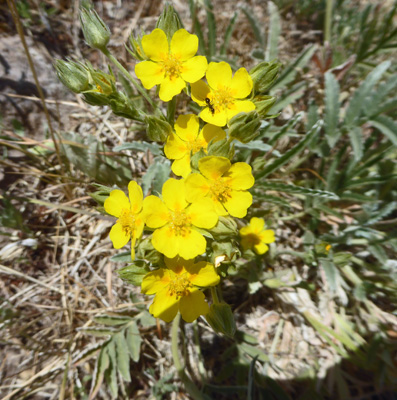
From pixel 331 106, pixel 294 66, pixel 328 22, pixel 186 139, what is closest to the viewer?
pixel 186 139

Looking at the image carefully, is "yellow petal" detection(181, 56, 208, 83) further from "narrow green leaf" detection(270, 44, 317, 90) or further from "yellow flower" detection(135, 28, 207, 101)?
"narrow green leaf" detection(270, 44, 317, 90)

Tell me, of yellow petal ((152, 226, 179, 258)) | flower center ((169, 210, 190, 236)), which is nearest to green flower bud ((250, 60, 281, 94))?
flower center ((169, 210, 190, 236))

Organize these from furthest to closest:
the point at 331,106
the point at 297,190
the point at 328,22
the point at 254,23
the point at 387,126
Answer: the point at 328,22 < the point at 254,23 < the point at 331,106 < the point at 387,126 < the point at 297,190

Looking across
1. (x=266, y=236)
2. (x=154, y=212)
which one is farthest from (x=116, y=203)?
(x=266, y=236)

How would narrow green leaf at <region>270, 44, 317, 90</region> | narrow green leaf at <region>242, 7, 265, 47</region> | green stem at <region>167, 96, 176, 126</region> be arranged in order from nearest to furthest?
green stem at <region>167, 96, 176, 126</region>
narrow green leaf at <region>270, 44, 317, 90</region>
narrow green leaf at <region>242, 7, 265, 47</region>

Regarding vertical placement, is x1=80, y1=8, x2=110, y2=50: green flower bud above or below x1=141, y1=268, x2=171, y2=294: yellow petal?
above

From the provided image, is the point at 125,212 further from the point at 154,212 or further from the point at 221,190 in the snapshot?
the point at 221,190

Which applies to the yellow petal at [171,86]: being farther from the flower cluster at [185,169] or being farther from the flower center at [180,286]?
the flower center at [180,286]
